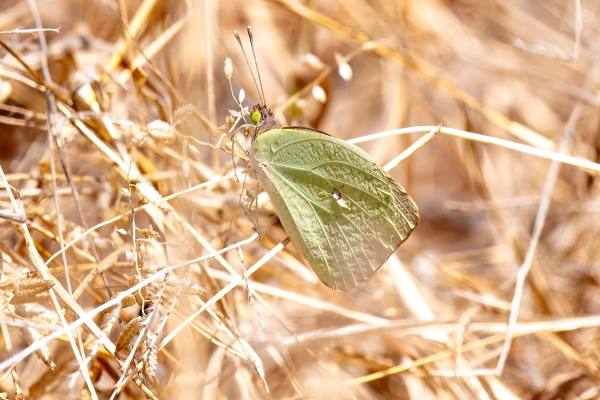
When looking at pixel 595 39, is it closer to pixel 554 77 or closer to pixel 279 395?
pixel 554 77

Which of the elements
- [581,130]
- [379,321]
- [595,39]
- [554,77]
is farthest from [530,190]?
[379,321]

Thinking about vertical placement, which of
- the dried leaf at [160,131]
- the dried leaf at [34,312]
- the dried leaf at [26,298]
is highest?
the dried leaf at [160,131]

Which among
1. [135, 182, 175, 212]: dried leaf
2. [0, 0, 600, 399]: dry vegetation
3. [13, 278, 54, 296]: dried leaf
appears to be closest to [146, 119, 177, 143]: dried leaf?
[0, 0, 600, 399]: dry vegetation

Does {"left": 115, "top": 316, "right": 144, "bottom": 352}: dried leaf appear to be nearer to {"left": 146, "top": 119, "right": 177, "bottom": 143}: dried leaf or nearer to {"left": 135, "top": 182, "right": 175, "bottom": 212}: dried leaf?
{"left": 135, "top": 182, "right": 175, "bottom": 212}: dried leaf

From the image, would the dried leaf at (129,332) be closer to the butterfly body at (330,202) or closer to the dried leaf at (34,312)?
the dried leaf at (34,312)

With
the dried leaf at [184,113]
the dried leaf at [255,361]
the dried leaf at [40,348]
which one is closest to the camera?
the dried leaf at [40,348]

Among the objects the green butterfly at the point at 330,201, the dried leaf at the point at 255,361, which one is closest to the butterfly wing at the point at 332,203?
the green butterfly at the point at 330,201

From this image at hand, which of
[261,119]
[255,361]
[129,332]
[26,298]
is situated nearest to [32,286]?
[26,298]
